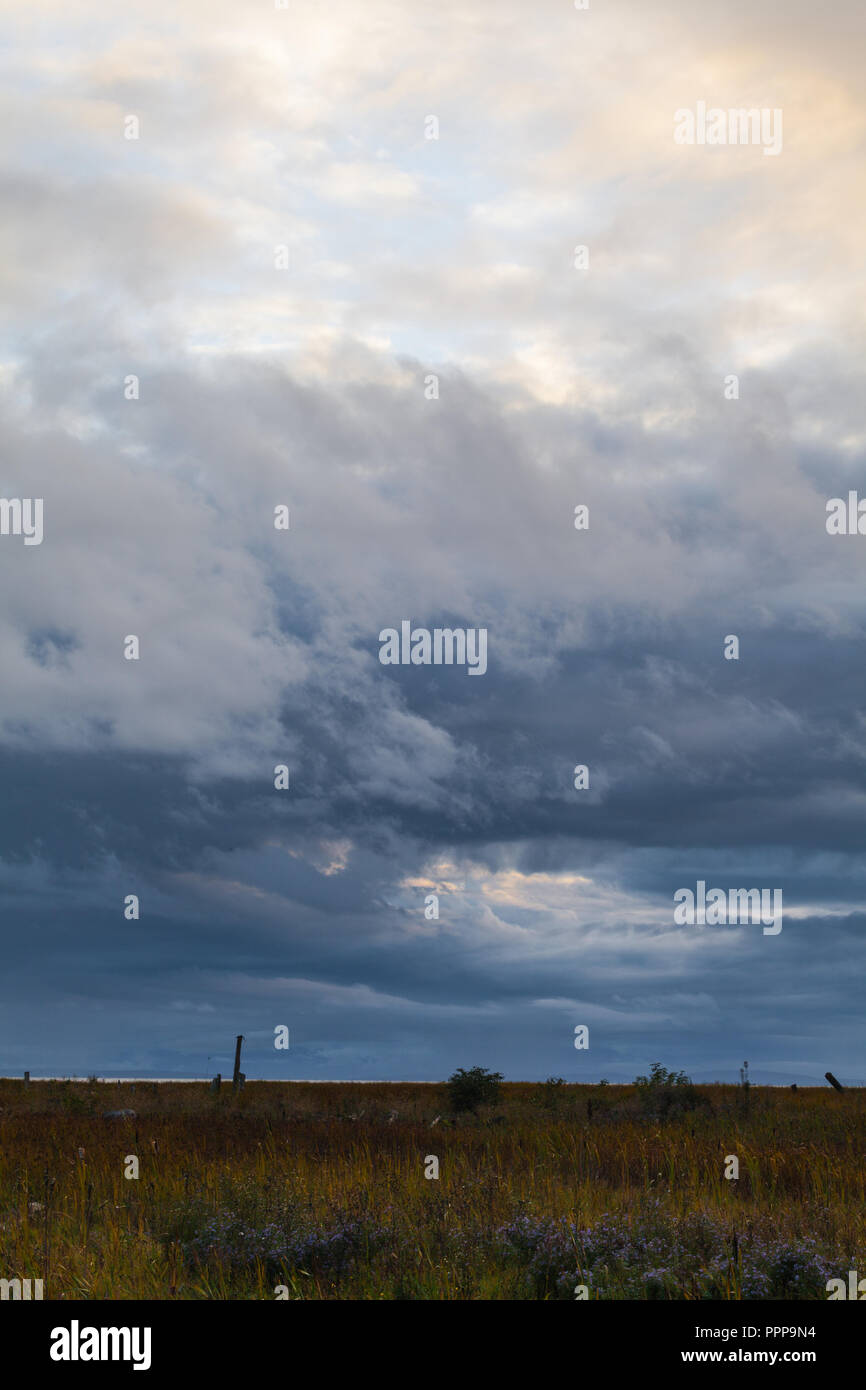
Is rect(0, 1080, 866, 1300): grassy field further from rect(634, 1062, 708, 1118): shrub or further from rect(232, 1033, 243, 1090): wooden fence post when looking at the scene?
rect(232, 1033, 243, 1090): wooden fence post

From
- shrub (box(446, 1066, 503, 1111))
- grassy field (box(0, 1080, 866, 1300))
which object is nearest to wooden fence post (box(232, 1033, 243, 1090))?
Result: shrub (box(446, 1066, 503, 1111))

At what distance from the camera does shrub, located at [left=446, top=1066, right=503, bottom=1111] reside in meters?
34.2

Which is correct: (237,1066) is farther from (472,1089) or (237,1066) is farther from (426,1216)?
(426,1216)

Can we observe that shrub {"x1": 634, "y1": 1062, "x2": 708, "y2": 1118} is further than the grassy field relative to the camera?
Yes

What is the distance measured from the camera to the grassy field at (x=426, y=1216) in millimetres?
8422

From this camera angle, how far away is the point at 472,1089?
34500mm

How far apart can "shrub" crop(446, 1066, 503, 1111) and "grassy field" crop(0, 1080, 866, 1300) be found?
16863 millimetres

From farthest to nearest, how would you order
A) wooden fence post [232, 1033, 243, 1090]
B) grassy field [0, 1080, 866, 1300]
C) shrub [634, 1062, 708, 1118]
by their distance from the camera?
wooden fence post [232, 1033, 243, 1090] < shrub [634, 1062, 708, 1118] < grassy field [0, 1080, 866, 1300]

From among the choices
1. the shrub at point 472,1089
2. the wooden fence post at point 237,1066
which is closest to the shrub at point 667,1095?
the shrub at point 472,1089

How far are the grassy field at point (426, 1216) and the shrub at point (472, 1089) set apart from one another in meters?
16.9
